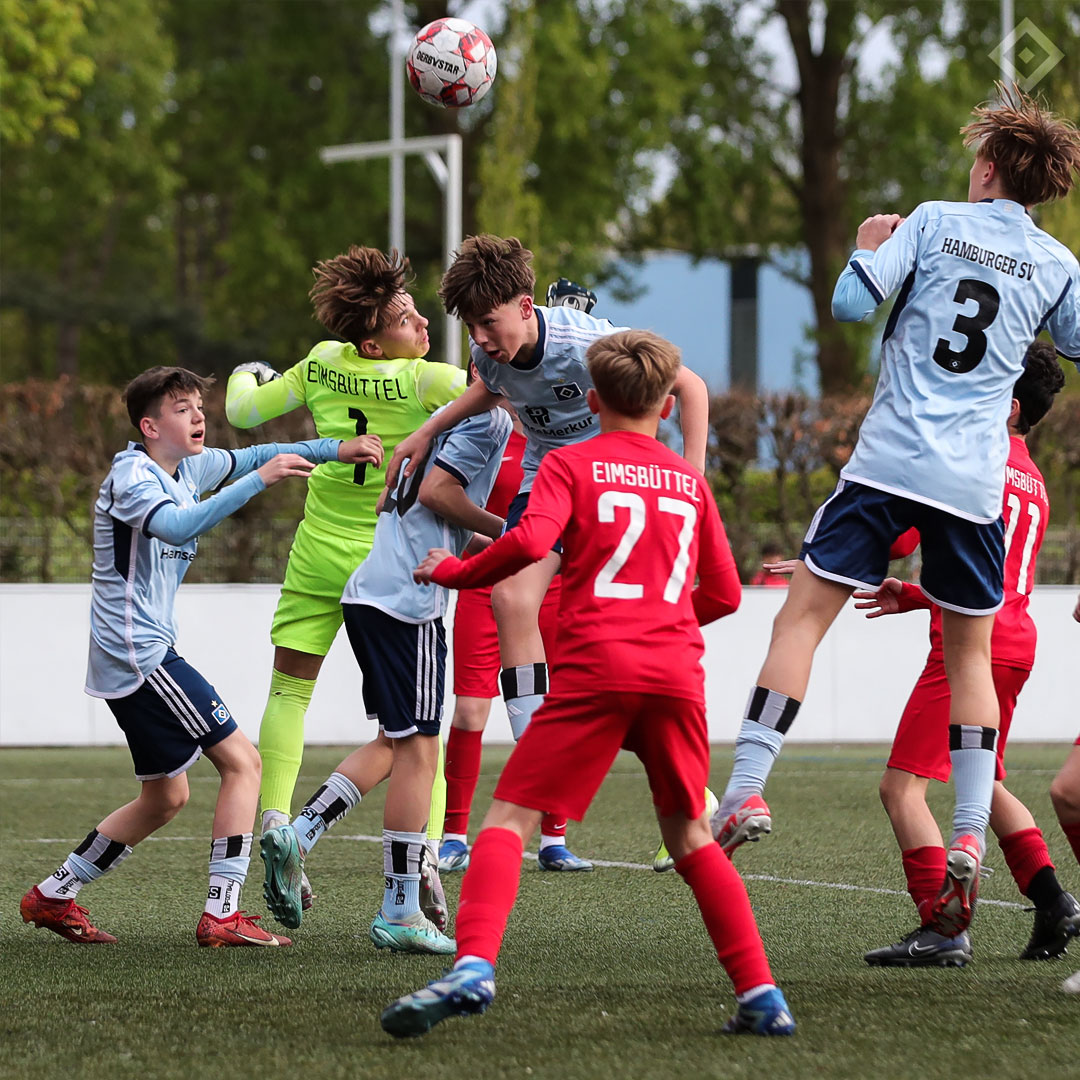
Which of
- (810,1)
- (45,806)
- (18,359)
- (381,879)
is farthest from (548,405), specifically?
(18,359)

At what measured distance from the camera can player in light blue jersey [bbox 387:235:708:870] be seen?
4.96m

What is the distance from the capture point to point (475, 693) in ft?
23.3

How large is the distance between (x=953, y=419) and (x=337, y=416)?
8.16 ft

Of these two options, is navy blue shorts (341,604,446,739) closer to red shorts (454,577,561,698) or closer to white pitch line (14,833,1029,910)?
white pitch line (14,833,1029,910)

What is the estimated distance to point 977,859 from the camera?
444 cm

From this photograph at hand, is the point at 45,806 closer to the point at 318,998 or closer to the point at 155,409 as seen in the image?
the point at 155,409

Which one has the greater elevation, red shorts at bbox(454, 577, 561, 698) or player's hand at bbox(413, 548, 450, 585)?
player's hand at bbox(413, 548, 450, 585)

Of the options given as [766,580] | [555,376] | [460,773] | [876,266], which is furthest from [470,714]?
[766,580]

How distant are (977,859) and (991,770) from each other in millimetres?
364

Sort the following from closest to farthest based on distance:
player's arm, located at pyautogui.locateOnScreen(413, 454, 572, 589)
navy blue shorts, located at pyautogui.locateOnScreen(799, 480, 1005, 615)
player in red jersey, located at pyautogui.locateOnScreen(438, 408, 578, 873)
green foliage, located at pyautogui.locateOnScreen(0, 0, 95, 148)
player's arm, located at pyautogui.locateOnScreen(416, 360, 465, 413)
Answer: player's arm, located at pyautogui.locateOnScreen(413, 454, 572, 589)
navy blue shorts, located at pyautogui.locateOnScreen(799, 480, 1005, 615)
player's arm, located at pyautogui.locateOnScreen(416, 360, 465, 413)
player in red jersey, located at pyautogui.locateOnScreen(438, 408, 578, 873)
green foliage, located at pyautogui.locateOnScreen(0, 0, 95, 148)

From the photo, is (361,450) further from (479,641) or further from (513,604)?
(479,641)

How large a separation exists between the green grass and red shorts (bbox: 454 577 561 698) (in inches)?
31.4

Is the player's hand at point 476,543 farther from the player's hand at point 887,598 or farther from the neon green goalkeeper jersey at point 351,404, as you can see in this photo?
the player's hand at point 887,598

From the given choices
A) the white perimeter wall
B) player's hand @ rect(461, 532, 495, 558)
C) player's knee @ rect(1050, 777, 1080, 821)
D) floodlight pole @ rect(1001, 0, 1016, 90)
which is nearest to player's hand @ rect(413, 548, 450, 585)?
player's hand @ rect(461, 532, 495, 558)
